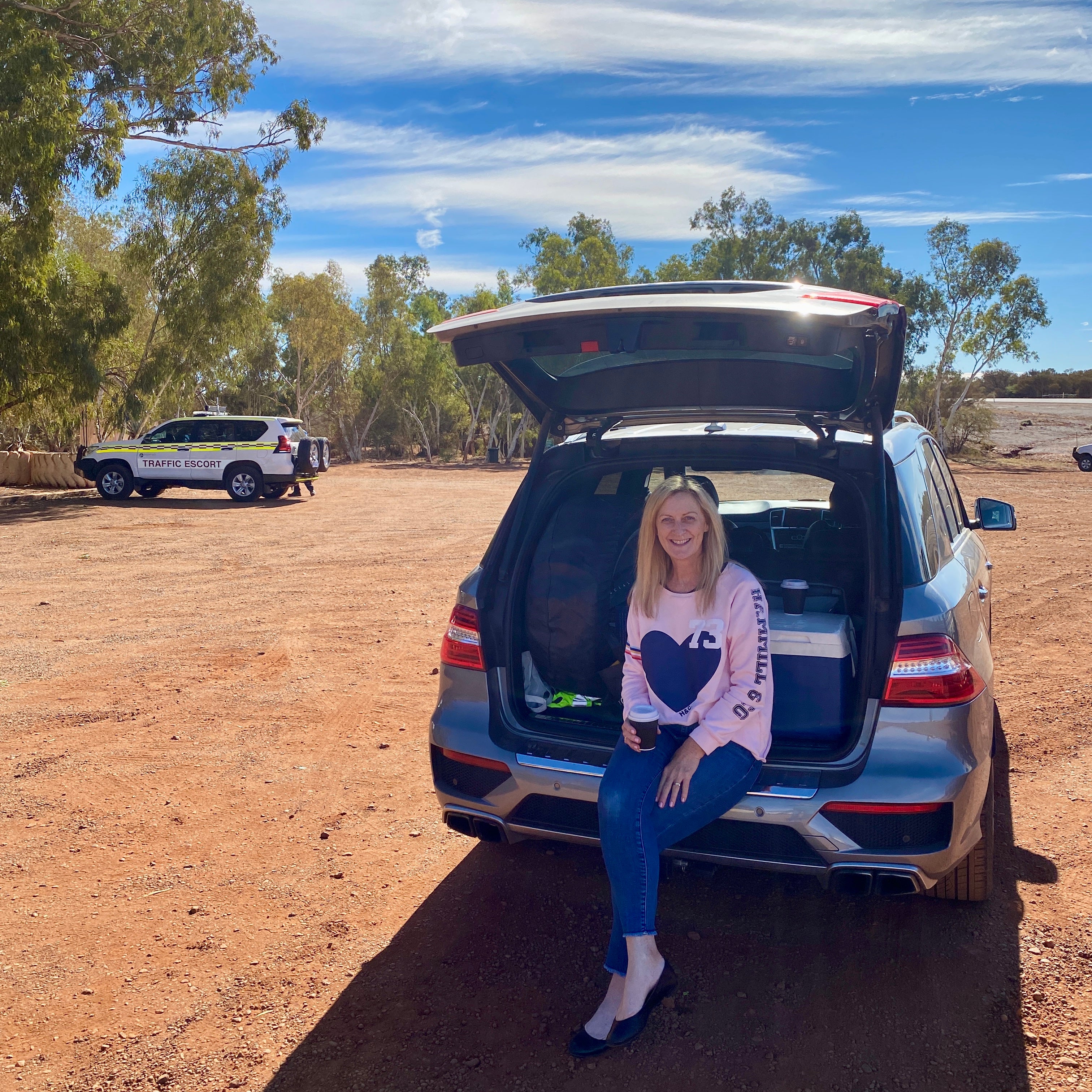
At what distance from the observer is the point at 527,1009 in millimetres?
2875

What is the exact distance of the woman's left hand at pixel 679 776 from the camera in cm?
281

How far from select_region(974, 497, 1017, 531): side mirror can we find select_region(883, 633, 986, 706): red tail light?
216 cm

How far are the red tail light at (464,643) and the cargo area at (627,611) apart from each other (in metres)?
0.12

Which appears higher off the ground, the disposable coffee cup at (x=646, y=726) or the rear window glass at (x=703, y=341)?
the rear window glass at (x=703, y=341)

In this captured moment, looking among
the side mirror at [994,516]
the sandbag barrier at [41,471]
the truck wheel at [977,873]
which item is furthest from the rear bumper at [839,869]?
the sandbag barrier at [41,471]

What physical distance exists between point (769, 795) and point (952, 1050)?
800 mm

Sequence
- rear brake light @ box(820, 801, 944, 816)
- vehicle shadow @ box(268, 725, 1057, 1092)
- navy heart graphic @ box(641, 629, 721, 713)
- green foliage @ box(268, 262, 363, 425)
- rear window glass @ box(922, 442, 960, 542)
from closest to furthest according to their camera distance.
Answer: vehicle shadow @ box(268, 725, 1057, 1092)
rear brake light @ box(820, 801, 944, 816)
navy heart graphic @ box(641, 629, 721, 713)
rear window glass @ box(922, 442, 960, 542)
green foliage @ box(268, 262, 363, 425)

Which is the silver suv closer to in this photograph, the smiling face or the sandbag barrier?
the smiling face

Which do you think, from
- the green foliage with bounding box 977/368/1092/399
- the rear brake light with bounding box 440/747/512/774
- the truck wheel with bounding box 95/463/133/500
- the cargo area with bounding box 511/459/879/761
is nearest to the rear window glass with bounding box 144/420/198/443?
the truck wheel with bounding box 95/463/133/500

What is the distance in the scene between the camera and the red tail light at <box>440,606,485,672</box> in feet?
10.9

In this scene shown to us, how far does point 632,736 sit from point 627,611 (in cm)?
66

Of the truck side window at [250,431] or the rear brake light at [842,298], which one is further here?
the truck side window at [250,431]

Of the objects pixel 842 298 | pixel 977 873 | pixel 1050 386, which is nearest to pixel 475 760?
pixel 977 873

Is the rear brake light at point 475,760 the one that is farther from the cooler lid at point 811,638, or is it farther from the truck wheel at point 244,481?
the truck wheel at point 244,481
